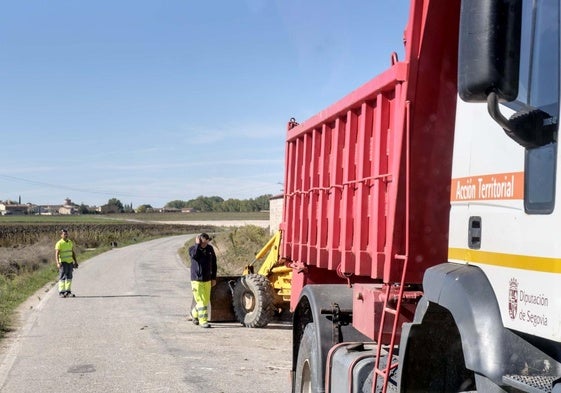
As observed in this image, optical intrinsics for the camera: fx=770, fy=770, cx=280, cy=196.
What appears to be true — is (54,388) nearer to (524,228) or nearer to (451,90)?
Result: (451,90)

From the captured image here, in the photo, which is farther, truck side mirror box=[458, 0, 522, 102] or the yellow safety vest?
the yellow safety vest

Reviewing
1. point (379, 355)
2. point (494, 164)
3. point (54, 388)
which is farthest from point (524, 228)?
point (54, 388)

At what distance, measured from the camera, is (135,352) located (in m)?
11.1

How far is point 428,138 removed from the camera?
4508 mm

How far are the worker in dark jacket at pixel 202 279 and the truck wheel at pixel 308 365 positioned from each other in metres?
7.78

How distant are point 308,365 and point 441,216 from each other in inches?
80.8

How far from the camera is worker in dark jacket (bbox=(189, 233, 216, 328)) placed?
46.3 ft

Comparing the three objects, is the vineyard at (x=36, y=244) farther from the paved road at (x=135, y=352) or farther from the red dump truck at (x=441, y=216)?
the red dump truck at (x=441, y=216)

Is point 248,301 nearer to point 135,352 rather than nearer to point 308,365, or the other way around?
point 135,352

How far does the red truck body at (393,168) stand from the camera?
4.44 m

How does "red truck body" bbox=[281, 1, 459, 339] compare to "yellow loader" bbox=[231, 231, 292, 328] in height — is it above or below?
above

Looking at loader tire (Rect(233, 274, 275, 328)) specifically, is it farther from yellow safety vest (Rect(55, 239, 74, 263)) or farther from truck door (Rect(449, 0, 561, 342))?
truck door (Rect(449, 0, 561, 342))

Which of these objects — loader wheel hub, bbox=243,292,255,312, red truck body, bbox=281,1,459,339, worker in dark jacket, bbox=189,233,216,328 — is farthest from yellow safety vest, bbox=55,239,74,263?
red truck body, bbox=281,1,459,339

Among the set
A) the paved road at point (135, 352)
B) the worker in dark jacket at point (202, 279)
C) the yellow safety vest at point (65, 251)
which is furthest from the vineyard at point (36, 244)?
the worker in dark jacket at point (202, 279)
